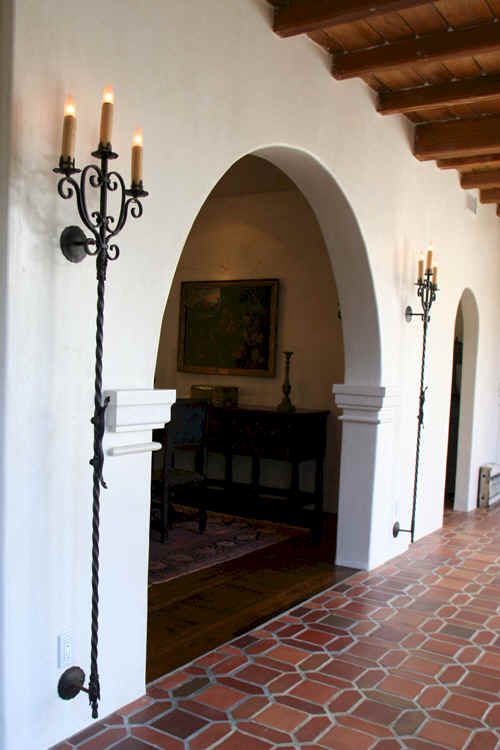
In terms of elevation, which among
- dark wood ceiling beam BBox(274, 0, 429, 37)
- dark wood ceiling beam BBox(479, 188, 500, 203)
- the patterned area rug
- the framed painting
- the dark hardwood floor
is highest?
dark wood ceiling beam BBox(274, 0, 429, 37)

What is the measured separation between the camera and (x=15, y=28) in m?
2.12

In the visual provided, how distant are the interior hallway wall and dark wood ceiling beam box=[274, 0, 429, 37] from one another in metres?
2.81

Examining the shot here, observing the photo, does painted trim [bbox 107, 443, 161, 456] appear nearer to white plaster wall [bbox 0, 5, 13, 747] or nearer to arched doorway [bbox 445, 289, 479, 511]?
white plaster wall [bbox 0, 5, 13, 747]

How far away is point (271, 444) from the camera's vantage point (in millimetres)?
5871

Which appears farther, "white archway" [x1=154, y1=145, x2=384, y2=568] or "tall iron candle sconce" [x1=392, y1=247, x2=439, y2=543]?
"tall iron candle sconce" [x1=392, y1=247, x2=439, y2=543]

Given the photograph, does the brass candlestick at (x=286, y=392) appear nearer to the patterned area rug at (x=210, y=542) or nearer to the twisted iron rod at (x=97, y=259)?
the patterned area rug at (x=210, y=542)

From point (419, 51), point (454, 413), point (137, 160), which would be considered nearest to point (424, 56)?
point (419, 51)

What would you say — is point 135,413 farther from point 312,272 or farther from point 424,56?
point 312,272

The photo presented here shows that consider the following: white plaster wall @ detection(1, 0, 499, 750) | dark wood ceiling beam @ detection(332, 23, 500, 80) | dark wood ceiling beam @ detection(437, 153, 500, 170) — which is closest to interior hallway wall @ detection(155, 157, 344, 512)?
dark wood ceiling beam @ detection(437, 153, 500, 170)

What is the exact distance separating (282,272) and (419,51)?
3.10 metres

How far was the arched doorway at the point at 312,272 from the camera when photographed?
4207 mm

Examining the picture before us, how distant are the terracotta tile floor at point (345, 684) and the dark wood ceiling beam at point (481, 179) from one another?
316cm

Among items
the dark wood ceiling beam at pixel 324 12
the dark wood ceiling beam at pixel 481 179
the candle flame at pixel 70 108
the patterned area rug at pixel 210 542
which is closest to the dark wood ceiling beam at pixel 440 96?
the dark wood ceiling beam at pixel 324 12

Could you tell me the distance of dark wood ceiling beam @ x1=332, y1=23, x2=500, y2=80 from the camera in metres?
3.44
